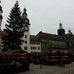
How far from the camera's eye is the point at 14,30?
174ft

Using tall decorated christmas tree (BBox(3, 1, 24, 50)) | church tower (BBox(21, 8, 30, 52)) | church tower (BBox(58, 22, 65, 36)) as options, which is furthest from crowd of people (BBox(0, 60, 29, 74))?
church tower (BBox(58, 22, 65, 36))

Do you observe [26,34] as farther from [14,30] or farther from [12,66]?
[12,66]

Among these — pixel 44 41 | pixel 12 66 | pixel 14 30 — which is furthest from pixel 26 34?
pixel 12 66

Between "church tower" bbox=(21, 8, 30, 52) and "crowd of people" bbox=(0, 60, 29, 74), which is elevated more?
"church tower" bbox=(21, 8, 30, 52)

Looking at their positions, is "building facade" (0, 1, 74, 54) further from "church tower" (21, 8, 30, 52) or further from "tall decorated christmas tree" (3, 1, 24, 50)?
"tall decorated christmas tree" (3, 1, 24, 50)

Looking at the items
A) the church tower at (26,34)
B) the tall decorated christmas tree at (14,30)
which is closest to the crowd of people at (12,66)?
the tall decorated christmas tree at (14,30)

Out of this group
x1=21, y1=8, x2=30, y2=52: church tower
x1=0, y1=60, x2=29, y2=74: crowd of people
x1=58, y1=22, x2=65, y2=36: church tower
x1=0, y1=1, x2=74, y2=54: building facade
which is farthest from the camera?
x1=58, y1=22, x2=65, y2=36: church tower

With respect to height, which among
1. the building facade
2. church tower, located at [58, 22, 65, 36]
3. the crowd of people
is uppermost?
church tower, located at [58, 22, 65, 36]

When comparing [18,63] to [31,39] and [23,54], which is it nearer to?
[23,54]

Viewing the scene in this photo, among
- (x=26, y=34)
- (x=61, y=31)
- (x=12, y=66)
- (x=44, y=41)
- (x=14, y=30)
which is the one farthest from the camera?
(x=61, y=31)

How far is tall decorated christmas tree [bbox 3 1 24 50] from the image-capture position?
1977 inches

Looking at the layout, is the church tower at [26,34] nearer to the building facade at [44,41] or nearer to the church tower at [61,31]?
the building facade at [44,41]

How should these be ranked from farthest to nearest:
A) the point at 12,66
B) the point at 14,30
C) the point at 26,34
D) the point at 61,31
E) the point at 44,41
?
the point at 61,31 < the point at 44,41 < the point at 26,34 < the point at 14,30 < the point at 12,66

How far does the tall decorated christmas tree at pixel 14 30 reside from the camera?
50.2 metres
